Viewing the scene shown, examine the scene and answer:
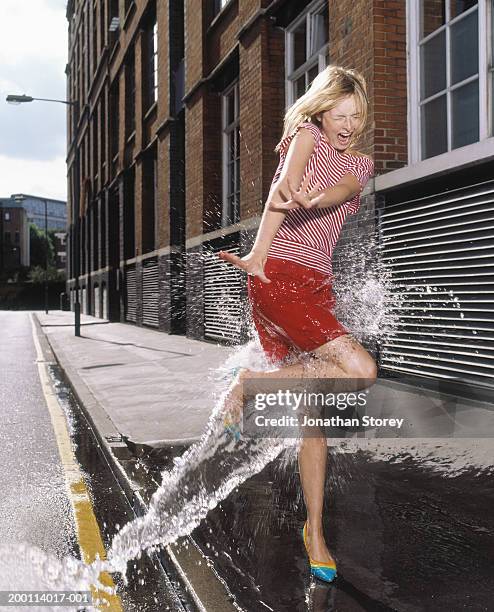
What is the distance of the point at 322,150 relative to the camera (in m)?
2.81

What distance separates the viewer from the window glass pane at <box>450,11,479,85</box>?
6.94 meters

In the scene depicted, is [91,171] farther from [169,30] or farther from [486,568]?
[486,568]

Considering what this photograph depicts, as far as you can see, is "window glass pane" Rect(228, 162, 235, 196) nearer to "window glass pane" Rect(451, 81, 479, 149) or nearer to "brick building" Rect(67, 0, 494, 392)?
"brick building" Rect(67, 0, 494, 392)

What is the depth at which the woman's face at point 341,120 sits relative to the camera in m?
2.79

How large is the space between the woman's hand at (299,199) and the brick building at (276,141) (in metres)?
4.11

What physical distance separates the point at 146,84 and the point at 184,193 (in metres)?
5.72

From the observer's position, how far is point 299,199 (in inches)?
101

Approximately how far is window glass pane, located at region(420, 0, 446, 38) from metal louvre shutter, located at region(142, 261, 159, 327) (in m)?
13.9

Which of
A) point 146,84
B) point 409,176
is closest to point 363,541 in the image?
point 409,176

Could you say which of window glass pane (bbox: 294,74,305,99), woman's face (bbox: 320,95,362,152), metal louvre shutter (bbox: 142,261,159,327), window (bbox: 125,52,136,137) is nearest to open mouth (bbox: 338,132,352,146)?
woman's face (bbox: 320,95,362,152)

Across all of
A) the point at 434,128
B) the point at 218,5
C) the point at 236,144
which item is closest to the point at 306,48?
the point at 236,144

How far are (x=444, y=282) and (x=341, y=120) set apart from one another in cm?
461

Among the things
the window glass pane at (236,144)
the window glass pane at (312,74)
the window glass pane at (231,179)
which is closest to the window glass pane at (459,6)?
the window glass pane at (312,74)

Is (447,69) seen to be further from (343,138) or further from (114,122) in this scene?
(114,122)
